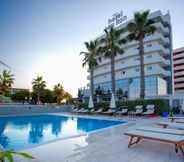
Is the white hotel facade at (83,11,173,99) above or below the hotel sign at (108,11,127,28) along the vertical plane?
below

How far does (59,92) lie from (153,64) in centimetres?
2710

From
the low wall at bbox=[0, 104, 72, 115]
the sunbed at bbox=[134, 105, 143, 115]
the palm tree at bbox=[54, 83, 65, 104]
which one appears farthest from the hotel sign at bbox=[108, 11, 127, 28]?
the sunbed at bbox=[134, 105, 143, 115]

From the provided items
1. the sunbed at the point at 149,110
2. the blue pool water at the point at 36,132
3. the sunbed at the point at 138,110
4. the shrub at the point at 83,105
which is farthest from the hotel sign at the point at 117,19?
the blue pool water at the point at 36,132

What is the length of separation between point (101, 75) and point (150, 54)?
15.4 m

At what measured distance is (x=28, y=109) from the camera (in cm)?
2848

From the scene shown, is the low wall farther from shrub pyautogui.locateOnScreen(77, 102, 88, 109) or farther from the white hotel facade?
the white hotel facade

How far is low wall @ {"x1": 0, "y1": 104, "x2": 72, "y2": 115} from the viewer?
2628 cm

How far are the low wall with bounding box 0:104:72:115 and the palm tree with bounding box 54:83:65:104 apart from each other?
64.7 ft

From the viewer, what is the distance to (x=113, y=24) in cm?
4625

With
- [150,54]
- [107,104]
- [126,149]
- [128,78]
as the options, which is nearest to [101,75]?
[128,78]

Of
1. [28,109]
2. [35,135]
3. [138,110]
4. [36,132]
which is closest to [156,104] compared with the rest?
[138,110]

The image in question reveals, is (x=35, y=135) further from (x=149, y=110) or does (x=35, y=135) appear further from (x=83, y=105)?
(x=83, y=105)

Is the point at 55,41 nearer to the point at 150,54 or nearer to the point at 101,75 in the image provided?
the point at 150,54

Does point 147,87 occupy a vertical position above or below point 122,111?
above
